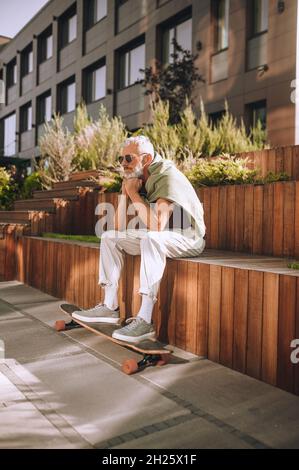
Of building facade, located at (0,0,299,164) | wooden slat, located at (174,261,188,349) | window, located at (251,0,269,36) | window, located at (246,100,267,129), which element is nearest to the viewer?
wooden slat, located at (174,261,188,349)

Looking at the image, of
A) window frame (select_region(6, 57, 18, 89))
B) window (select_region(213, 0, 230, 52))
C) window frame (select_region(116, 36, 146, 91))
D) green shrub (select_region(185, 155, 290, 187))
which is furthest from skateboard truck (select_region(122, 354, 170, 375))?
window frame (select_region(6, 57, 18, 89))

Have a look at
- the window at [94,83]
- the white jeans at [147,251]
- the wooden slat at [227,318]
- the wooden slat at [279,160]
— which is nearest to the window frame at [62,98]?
the window at [94,83]

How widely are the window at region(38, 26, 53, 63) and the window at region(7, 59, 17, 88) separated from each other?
15.4ft

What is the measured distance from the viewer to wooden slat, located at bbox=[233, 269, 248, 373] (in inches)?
109

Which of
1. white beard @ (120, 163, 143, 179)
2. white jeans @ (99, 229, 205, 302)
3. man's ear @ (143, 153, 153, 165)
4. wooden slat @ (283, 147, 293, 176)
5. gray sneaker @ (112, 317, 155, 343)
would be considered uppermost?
wooden slat @ (283, 147, 293, 176)

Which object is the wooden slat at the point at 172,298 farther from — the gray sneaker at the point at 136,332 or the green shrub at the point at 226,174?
the green shrub at the point at 226,174

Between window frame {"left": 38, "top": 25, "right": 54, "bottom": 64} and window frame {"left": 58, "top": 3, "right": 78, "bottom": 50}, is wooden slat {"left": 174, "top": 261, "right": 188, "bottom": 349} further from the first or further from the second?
window frame {"left": 38, "top": 25, "right": 54, "bottom": 64}

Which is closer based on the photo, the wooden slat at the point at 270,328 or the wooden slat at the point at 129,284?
the wooden slat at the point at 270,328

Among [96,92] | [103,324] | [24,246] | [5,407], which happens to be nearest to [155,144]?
[24,246]

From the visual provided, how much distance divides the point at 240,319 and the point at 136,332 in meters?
0.69

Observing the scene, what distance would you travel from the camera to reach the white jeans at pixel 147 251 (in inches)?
118

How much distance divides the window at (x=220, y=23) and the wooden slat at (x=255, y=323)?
451 inches

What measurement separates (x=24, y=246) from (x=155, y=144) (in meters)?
2.60

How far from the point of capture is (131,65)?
16922mm
